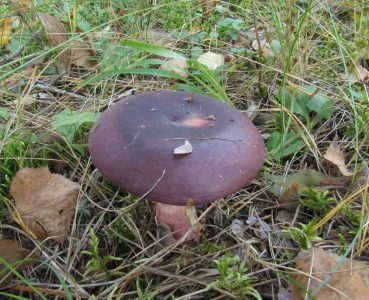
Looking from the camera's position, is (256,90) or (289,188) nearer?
(289,188)

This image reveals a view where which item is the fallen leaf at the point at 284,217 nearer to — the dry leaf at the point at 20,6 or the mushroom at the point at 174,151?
the mushroom at the point at 174,151

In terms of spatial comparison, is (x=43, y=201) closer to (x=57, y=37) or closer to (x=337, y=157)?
(x=337, y=157)

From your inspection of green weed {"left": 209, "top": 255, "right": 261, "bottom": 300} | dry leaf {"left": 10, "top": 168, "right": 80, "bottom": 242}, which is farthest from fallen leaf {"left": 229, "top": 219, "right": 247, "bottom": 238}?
dry leaf {"left": 10, "top": 168, "right": 80, "bottom": 242}

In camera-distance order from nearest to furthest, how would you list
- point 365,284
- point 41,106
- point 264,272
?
point 365,284 → point 264,272 → point 41,106

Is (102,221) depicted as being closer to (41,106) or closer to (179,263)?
(179,263)

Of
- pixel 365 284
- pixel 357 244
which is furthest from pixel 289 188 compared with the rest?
pixel 365 284

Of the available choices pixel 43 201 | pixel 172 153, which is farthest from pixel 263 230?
pixel 43 201
